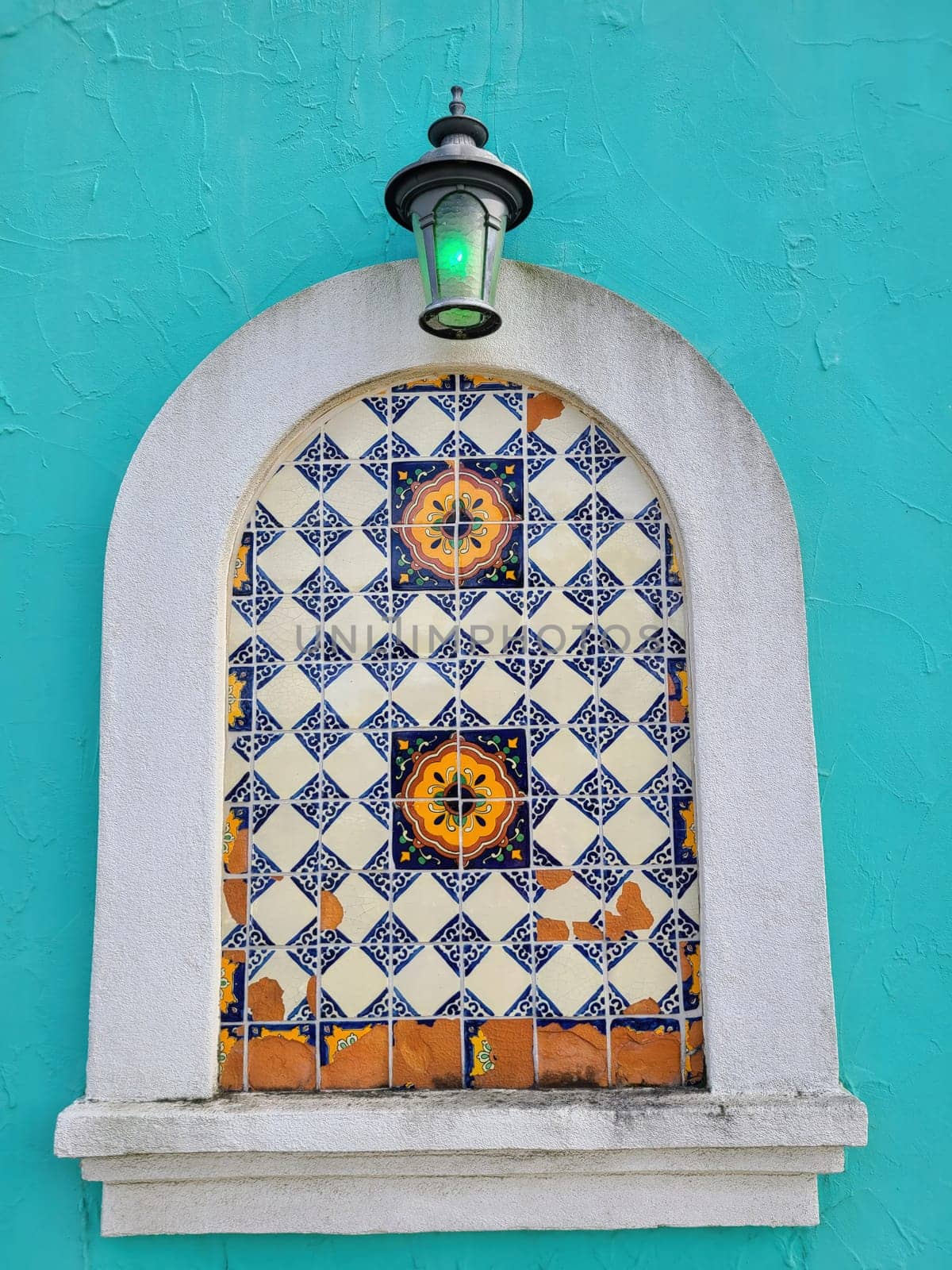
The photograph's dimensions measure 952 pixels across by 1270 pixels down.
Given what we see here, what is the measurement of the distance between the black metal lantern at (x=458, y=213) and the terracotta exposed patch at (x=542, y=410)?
0.33 m

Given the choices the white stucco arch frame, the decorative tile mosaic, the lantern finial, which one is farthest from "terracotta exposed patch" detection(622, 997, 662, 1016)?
the lantern finial

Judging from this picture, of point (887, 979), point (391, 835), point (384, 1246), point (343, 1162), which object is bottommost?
point (384, 1246)

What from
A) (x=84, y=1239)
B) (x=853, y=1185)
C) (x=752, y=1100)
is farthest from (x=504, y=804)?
(x=84, y=1239)

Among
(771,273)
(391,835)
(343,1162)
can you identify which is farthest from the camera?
(771,273)

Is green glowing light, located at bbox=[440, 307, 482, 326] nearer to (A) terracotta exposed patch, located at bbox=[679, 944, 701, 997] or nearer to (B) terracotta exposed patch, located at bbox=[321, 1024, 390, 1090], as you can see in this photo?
(A) terracotta exposed patch, located at bbox=[679, 944, 701, 997]

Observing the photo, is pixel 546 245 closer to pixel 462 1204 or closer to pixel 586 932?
pixel 586 932

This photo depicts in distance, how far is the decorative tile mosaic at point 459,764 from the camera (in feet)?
8.84

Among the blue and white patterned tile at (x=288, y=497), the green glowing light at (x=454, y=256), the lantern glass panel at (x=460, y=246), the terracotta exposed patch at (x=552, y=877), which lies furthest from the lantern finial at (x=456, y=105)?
the terracotta exposed patch at (x=552, y=877)

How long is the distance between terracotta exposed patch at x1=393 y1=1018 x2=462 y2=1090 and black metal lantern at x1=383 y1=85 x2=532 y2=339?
1.90 metres

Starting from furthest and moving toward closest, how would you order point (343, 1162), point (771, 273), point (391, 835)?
point (771, 273), point (391, 835), point (343, 1162)

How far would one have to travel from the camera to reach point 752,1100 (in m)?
2.55

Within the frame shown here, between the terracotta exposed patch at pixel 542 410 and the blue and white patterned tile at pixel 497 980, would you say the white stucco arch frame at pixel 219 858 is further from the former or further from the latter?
the blue and white patterned tile at pixel 497 980

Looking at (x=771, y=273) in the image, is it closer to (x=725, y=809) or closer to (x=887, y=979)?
(x=725, y=809)

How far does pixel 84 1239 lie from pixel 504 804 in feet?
5.20
